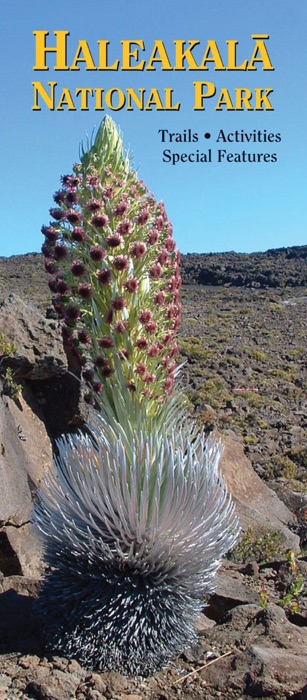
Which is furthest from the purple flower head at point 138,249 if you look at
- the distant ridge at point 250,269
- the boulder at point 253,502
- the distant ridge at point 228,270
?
the distant ridge at point 250,269

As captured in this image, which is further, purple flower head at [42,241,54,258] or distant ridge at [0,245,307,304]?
distant ridge at [0,245,307,304]

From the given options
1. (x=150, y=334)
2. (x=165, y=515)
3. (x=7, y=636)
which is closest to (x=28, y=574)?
(x=7, y=636)

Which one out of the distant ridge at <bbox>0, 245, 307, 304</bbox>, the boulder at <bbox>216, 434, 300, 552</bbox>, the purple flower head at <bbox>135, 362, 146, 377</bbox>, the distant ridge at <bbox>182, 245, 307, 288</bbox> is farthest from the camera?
the distant ridge at <bbox>182, 245, 307, 288</bbox>

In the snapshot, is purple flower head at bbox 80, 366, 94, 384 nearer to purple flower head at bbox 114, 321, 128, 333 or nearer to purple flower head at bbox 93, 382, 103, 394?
purple flower head at bbox 93, 382, 103, 394

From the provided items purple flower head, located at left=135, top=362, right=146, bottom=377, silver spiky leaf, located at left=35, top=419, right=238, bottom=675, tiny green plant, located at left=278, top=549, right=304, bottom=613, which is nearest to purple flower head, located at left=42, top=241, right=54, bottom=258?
purple flower head, located at left=135, top=362, right=146, bottom=377

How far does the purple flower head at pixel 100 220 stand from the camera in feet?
9.01

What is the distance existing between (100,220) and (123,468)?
3.02 feet

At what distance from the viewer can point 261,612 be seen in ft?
11.1

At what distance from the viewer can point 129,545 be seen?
8.96 feet

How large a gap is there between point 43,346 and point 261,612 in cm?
242

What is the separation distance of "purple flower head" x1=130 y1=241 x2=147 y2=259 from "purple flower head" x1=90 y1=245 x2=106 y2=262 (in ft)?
0.37

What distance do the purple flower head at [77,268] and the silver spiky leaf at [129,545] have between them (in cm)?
59

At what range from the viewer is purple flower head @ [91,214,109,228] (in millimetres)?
2746

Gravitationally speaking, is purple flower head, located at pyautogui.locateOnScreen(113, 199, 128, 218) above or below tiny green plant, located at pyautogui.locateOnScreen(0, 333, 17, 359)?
above
